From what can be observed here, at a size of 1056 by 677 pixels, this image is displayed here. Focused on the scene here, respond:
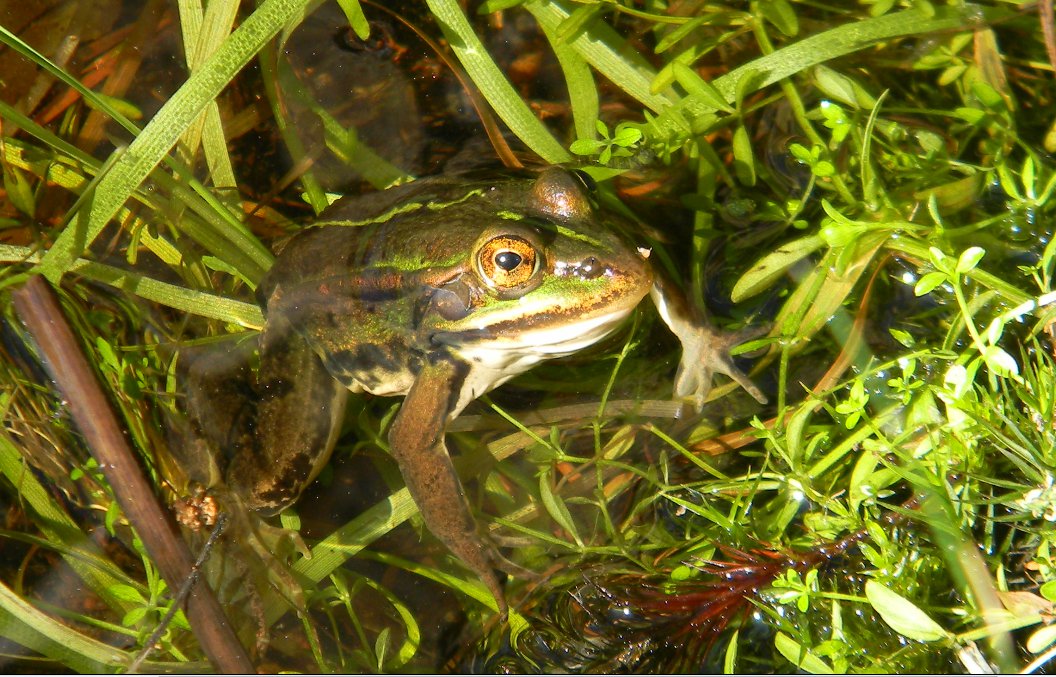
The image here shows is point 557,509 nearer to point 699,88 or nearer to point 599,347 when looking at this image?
point 599,347

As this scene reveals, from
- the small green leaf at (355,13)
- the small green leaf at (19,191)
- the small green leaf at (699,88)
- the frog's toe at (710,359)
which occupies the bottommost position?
the frog's toe at (710,359)

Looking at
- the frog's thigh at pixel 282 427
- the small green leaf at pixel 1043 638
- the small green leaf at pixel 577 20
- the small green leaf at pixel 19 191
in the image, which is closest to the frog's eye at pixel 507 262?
the small green leaf at pixel 577 20

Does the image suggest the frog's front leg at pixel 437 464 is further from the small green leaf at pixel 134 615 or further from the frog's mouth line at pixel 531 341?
the small green leaf at pixel 134 615

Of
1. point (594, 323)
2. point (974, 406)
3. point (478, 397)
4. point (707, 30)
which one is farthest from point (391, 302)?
point (974, 406)

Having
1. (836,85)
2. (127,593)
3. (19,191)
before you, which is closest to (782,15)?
(836,85)

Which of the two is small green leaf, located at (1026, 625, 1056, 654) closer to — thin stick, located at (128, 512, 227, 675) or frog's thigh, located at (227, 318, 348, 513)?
frog's thigh, located at (227, 318, 348, 513)

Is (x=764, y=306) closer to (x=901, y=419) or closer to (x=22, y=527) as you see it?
(x=901, y=419)
